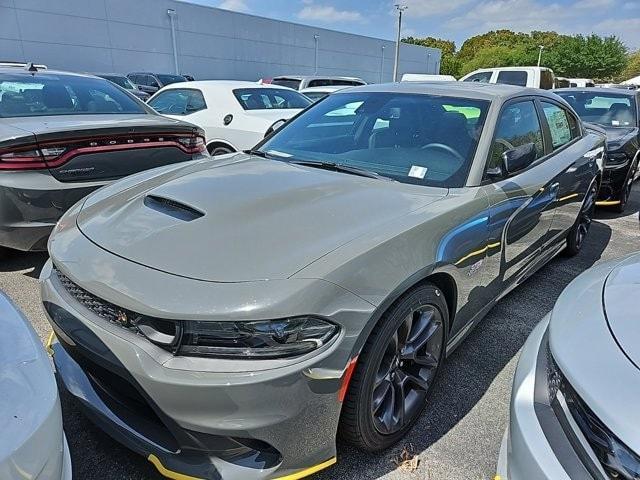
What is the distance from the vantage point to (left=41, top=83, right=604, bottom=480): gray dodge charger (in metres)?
1.54

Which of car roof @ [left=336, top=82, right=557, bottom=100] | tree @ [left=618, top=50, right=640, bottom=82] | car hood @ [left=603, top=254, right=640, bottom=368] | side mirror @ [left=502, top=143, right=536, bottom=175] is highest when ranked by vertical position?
tree @ [left=618, top=50, right=640, bottom=82]

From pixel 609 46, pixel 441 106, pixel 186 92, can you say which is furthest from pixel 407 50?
pixel 441 106

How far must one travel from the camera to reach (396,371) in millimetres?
2068

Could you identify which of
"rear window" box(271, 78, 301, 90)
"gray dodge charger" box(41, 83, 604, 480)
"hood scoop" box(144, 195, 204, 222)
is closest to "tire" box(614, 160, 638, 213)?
"gray dodge charger" box(41, 83, 604, 480)

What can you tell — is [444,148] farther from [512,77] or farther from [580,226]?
[512,77]

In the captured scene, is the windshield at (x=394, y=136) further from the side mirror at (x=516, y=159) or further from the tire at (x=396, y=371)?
the tire at (x=396, y=371)

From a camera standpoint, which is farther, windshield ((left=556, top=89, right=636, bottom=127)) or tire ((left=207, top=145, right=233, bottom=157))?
windshield ((left=556, top=89, right=636, bottom=127))

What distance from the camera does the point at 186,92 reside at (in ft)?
24.2

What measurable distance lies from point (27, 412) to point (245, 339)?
0.62m

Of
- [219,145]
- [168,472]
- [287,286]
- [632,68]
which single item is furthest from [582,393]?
[632,68]

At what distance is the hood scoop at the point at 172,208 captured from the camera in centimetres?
202

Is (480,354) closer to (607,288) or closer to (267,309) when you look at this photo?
(607,288)

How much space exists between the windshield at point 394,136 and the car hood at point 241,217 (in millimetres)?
231

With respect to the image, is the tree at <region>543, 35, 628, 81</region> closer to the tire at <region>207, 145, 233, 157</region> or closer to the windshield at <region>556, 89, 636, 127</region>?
the windshield at <region>556, 89, 636, 127</region>
